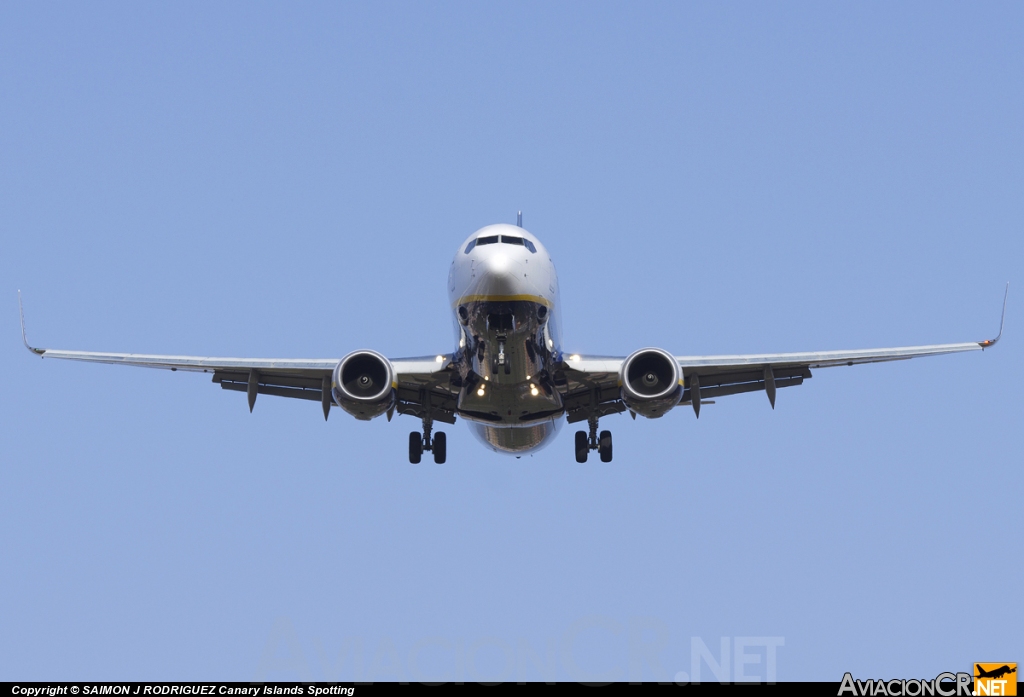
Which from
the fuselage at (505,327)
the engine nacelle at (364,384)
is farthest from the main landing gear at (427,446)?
the engine nacelle at (364,384)

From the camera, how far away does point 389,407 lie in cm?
3275

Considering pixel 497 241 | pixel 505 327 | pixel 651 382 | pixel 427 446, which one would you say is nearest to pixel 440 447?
pixel 427 446

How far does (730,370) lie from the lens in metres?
35.7

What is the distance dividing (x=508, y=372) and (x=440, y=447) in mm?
6235

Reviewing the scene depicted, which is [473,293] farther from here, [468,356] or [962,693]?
[962,693]

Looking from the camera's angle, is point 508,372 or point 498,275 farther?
point 508,372

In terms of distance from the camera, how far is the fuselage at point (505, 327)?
32.0m

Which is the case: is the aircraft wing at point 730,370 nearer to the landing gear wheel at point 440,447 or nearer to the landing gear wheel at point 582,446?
the landing gear wheel at point 582,446

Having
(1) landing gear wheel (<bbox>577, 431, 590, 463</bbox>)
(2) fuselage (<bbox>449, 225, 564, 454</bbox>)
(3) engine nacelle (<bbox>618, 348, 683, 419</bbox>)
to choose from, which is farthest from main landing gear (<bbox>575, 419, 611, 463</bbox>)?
(3) engine nacelle (<bbox>618, 348, 683, 419</bbox>)

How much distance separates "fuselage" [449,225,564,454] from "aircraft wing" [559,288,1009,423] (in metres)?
0.85

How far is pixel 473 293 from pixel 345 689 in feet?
28.1

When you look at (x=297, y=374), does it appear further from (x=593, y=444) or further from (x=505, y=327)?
(x=593, y=444)

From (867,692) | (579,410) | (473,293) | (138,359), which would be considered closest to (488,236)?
(473,293)

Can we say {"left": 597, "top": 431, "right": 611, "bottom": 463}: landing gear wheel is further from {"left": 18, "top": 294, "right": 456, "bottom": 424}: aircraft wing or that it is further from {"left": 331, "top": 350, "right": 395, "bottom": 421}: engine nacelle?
{"left": 331, "top": 350, "right": 395, "bottom": 421}: engine nacelle
